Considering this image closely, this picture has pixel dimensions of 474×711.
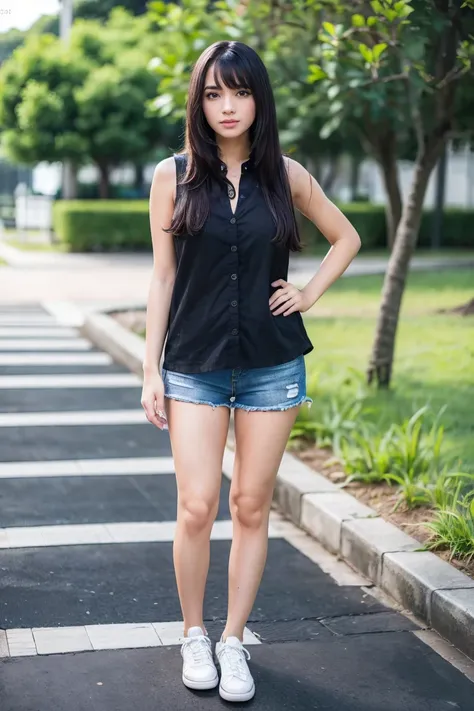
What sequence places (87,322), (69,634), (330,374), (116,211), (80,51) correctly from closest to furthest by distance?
(69,634) → (330,374) → (87,322) → (116,211) → (80,51)

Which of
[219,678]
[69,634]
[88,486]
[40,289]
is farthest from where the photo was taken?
[40,289]

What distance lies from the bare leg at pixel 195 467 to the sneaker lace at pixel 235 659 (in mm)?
285

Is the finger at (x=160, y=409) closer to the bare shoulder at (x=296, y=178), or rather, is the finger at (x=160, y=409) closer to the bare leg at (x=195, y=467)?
the bare leg at (x=195, y=467)

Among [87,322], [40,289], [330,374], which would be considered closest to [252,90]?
[330,374]

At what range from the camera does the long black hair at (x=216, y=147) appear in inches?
133

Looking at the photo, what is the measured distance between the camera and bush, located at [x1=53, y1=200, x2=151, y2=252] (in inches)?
993

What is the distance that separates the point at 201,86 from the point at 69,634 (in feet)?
6.65

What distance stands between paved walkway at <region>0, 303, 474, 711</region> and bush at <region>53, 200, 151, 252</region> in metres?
18.2

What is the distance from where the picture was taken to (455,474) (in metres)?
5.25

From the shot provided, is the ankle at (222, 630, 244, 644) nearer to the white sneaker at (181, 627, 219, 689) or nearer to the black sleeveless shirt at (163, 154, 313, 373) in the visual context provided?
the white sneaker at (181, 627, 219, 689)

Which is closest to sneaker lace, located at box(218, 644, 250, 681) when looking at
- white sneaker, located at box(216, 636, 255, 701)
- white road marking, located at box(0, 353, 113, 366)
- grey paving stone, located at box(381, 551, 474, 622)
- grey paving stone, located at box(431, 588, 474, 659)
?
white sneaker, located at box(216, 636, 255, 701)

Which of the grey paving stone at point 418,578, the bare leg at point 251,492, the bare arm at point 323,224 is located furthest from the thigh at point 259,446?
the grey paving stone at point 418,578

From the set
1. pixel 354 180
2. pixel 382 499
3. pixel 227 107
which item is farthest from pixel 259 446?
pixel 354 180

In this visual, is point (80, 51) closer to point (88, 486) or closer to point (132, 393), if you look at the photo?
point (132, 393)
